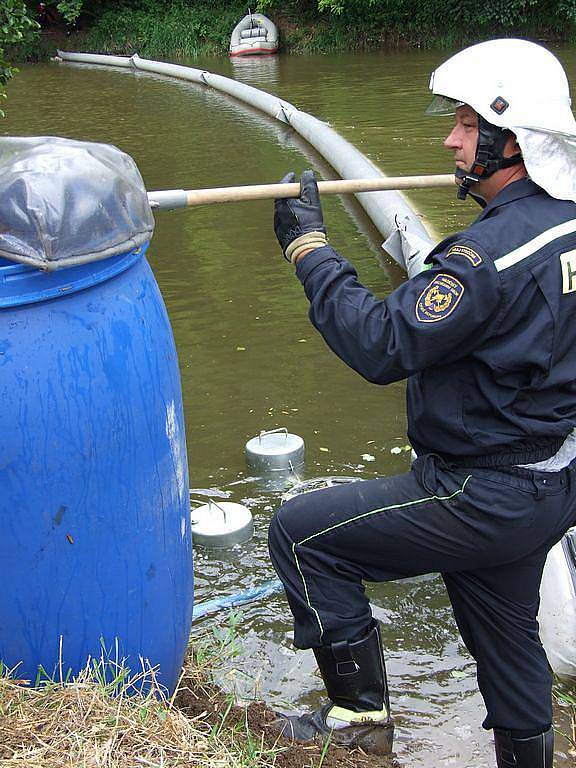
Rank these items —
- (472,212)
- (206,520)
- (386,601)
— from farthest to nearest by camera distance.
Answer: (472,212), (206,520), (386,601)

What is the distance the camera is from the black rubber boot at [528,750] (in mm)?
2655

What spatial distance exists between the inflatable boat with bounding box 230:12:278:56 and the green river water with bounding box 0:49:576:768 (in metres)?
10.8

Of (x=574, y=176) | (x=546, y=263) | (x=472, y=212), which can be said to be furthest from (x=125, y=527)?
(x=472, y=212)

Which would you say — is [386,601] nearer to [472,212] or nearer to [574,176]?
[574,176]

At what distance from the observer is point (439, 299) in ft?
7.46

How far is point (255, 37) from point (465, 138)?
24851 mm

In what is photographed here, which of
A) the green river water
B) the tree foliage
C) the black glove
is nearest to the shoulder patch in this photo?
the black glove

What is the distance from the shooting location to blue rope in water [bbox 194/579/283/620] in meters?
3.62

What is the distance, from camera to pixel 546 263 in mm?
2279

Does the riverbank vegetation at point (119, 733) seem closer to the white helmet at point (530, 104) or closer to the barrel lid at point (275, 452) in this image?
the white helmet at point (530, 104)

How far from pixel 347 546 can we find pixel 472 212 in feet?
19.5

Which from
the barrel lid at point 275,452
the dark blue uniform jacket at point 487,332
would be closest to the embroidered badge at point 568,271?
the dark blue uniform jacket at point 487,332

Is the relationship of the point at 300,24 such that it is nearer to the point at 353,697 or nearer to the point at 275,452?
the point at 275,452

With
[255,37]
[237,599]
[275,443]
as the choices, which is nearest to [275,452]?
[275,443]
